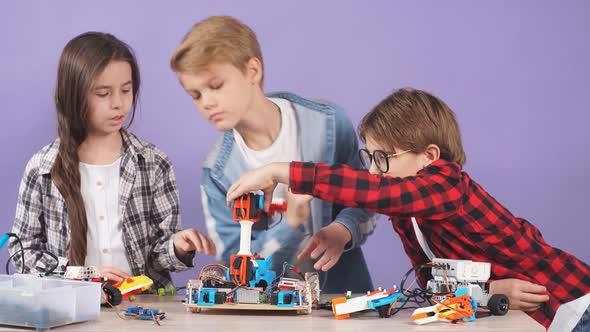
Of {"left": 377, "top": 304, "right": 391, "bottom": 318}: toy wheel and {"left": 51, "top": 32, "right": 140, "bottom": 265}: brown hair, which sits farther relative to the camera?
{"left": 51, "top": 32, "right": 140, "bottom": 265}: brown hair

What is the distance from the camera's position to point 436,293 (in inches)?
51.9

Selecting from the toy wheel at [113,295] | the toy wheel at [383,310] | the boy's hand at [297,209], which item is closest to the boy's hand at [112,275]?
the toy wheel at [113,295]

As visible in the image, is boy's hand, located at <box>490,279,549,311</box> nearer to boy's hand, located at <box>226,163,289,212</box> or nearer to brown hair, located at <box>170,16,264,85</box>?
boy's hand, located at <box>226,163,289,212</box>

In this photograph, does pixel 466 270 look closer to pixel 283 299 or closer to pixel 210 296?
pixel 283 299

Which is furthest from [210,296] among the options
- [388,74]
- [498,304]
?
[388,74]

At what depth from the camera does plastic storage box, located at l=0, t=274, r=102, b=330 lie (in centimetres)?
116

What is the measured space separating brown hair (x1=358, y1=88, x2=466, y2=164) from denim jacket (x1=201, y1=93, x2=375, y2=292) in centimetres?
29

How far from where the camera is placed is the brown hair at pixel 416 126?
1607 mm

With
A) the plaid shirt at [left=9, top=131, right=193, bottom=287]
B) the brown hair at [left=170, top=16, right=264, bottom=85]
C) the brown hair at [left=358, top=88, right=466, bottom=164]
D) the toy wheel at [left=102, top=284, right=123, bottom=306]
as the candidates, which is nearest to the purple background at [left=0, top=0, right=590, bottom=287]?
the plaid shirt at [left=9, top=131, right=193, bottom=287]

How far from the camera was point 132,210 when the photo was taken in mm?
1950

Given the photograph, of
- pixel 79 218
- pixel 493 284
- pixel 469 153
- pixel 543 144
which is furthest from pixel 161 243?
pixel 543 144

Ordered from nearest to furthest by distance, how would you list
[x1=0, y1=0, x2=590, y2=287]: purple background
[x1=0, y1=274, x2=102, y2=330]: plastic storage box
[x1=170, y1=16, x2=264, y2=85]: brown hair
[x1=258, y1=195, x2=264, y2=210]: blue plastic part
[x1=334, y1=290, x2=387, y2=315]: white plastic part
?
[x1=0, y1=274, x2=102, y2=330]: plastic storage box → [x1=334, y1=290, x2=387, y2=315]: white plastic part → [x1=258, y1=195, x2=264, y2=210]: blue plastic part → [x1=170, y1=16, x2=264, y2=85]: brown hair → [x1=0, y1=0, x2=590, y2=287]: purple background

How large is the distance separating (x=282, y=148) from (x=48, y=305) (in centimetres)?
89

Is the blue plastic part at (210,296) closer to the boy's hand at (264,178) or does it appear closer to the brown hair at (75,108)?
the boy's hand at (264,178)
